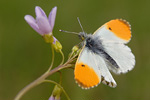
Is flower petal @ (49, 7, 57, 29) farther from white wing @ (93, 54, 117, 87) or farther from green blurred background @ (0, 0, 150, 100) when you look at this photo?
green blurred background @ (0, 0, 150, 100)

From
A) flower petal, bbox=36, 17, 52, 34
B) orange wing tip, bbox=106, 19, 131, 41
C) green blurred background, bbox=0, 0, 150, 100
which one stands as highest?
flower petal, bbox=36, 17, 52, 34

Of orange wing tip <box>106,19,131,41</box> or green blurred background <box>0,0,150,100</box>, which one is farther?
green blurred background <box>0,0,150,100</box>

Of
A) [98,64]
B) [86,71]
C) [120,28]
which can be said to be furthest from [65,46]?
[86,71]

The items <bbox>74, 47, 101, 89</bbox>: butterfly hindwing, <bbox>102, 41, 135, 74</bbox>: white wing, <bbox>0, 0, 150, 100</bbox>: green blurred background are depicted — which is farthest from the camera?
<bbox>0, 0, 150, 100</bbox>: green blurred background

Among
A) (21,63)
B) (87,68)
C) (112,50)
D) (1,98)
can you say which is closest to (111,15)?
(21,63)

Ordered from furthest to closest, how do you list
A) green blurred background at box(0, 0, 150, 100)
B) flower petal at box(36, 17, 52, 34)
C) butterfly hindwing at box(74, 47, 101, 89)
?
green blurred background at box(0, 0, 150, 100), flower petal at box(36, 17, 52, 34), butterfly hindwing at box(74, 47, 101, 89)

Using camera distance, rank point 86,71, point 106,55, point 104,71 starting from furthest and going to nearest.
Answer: point 106,55, point 104,71, point 86,71

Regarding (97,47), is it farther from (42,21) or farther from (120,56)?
(42,21)

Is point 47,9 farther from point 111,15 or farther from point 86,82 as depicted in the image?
point 86,82

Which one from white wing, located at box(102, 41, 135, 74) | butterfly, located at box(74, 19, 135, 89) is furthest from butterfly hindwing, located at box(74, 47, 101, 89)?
white wing, located at box(102, 41, 135, 74)
